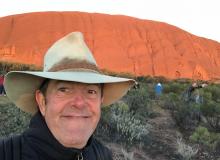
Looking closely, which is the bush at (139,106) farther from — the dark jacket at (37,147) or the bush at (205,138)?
the dark jacket at (37,147)

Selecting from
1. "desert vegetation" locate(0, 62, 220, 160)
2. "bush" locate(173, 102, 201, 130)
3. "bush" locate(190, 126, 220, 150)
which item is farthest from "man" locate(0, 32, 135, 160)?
"bush" locate(173, 102, 201, 130)

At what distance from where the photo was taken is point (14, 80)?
2.38 metres

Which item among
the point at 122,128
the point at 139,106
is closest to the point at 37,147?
the point at 122,128

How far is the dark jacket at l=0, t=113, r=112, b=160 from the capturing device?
2152 mm

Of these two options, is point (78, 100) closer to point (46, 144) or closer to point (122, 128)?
point (46, 144)

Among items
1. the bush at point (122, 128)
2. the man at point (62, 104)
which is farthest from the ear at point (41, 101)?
the bush at point (122, 128)

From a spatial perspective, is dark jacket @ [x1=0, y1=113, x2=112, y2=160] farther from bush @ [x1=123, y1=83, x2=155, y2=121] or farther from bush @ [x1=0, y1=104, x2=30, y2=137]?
bush @ [x1=123, y1=83, x2=155, y2=121]

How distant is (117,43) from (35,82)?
60.1 m

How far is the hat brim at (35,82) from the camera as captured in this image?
220 centimetres

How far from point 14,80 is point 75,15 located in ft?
215

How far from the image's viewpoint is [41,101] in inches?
92.3

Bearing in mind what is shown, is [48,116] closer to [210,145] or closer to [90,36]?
[210,145]

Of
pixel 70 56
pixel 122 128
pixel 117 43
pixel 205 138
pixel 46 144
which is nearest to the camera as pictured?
pixel 46 144

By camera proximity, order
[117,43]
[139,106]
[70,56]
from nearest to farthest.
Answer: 1. [70,56]
2. [139,106]
3. [117,43]
